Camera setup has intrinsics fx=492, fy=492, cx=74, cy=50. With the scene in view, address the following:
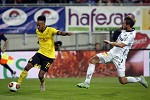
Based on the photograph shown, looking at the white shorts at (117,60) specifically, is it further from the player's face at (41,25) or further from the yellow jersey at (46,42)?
the player's face at (41,25)

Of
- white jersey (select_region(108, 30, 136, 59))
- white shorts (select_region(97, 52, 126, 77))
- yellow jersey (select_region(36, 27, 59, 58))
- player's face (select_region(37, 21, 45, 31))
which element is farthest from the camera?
yellow jersey (select_region(36, 27, 59, 58))

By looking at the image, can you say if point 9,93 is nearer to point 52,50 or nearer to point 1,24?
point 52,50

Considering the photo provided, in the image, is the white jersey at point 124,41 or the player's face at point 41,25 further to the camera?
the player's face at point 41,25

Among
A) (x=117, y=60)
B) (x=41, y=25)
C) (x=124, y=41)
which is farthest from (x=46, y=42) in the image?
(x=124, y=41)

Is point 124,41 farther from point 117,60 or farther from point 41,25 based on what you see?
point 41,25

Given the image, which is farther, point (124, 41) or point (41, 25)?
point (41, 25)

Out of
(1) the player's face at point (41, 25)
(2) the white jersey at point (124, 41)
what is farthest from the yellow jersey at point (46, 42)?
(2) the white jersey at point (124, 41)

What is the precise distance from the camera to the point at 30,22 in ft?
82.0

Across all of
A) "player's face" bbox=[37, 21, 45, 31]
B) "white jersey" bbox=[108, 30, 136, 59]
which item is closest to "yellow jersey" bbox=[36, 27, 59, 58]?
"player's face" bbox=[37, 21, 45, 31]

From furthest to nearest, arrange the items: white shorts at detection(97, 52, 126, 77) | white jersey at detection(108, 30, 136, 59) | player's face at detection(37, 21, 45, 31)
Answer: player's face at detection(37, 21, 45, 31) < white shorts at detection(97, 52, 126, 77) < white jersey at detection(108, 30, 136, 59)

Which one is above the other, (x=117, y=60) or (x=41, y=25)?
(x=41, y=25)

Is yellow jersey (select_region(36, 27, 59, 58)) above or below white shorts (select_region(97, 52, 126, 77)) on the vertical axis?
above

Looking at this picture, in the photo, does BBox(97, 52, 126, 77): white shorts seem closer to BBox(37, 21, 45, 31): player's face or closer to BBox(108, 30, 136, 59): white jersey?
BBox(108, 30, 136, 59): white jersey

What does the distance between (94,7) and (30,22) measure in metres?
3.45
